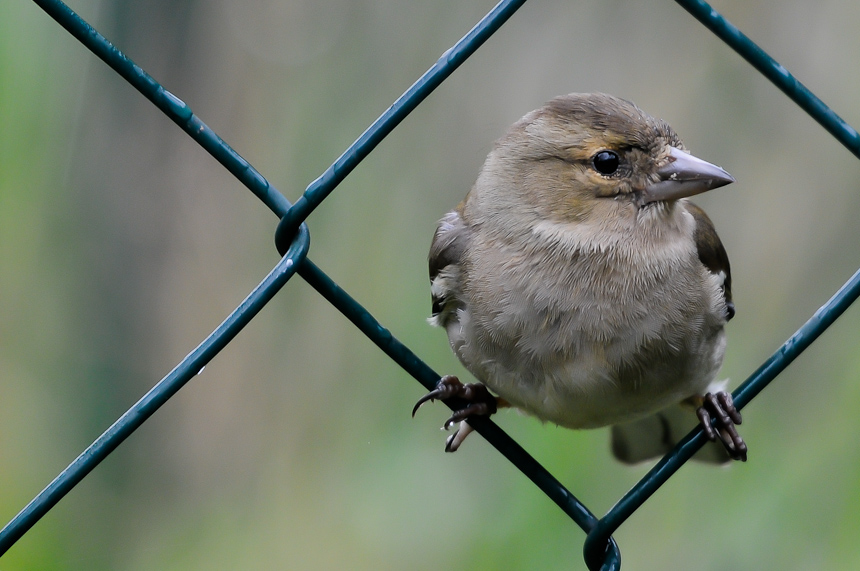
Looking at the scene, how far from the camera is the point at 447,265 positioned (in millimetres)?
2369

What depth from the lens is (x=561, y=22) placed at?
12.8 ft

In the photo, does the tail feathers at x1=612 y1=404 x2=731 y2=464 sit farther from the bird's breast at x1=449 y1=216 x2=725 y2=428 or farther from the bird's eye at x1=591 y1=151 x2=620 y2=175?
the bird's eye at x1=591 y1=151 x2=620 y2=175

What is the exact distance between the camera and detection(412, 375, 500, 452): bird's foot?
2.08 meters

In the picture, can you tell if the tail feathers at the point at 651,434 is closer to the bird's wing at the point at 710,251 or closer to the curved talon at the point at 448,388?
the bird's wing at the point at 710,251

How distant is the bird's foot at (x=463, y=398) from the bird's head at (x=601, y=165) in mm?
477

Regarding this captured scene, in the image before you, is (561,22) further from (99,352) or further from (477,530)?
(99,352)

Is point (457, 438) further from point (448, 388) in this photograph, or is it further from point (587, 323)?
point (587, 323)

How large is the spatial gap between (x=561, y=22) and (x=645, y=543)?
2192mm

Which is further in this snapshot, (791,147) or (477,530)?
(791,147)

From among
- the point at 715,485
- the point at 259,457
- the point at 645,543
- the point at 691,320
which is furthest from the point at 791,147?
the point at 259,457

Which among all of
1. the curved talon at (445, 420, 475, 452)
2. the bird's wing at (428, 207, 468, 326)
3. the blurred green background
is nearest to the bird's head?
the bird's wing at (428, 207, 468, 326)

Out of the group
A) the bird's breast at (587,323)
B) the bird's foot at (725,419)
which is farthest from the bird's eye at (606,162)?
the bird's foot at (725,419)

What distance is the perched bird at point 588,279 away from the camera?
6.90 feet

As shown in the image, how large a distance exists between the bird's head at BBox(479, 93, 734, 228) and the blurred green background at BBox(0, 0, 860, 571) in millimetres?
1143
